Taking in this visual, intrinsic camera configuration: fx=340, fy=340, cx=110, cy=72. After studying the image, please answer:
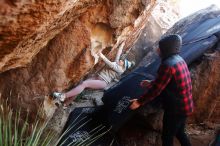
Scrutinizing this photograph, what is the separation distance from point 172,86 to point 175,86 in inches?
1.9

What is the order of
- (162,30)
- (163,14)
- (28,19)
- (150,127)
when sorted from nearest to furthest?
(28,19), (150,127), (162,30), (163,14)

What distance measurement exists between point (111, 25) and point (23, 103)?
171 centimetres

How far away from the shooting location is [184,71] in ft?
13.4

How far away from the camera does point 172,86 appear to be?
4.15m

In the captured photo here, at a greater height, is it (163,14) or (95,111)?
(163,14)

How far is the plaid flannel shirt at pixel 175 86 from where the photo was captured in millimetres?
4008

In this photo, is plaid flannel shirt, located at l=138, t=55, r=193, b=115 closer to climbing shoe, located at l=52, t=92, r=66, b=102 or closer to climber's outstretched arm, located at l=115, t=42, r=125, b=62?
climbing shoe, located at l=52, t=92, r=66, b=102

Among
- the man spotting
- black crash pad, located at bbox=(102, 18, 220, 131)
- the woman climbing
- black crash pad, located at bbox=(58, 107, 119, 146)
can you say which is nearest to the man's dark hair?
the man spotting

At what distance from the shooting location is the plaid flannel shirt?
401 cm

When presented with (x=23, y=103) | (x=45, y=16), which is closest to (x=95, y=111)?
(x=23, y=103)

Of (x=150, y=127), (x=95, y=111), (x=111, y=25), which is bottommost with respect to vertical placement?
(x=150, y=127)

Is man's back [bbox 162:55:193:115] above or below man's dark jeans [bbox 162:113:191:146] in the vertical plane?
above

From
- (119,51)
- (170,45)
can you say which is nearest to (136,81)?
(170,45)

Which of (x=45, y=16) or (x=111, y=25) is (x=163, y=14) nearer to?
(x=111, y=25)
